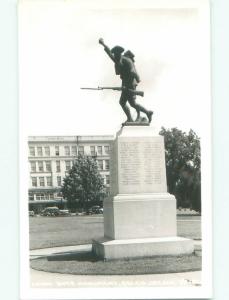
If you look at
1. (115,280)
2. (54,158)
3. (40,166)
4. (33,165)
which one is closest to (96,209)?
(54,158)

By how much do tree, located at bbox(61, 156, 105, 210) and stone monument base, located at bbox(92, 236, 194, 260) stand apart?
2392mm

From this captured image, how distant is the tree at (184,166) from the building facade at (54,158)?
1.39 m

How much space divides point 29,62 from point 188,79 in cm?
282

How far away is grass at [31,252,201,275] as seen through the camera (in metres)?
11.3

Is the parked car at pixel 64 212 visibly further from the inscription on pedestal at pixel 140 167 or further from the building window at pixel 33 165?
the inscription on pedestal at pixel 140 167

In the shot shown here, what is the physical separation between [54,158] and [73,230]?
2.84m

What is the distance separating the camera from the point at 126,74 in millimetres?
12086

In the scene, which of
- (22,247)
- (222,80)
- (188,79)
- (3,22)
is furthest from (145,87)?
(22,247)

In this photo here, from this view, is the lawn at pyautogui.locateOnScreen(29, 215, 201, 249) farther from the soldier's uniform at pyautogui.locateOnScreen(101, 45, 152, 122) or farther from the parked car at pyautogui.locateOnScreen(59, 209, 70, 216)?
the soldier's uniform at pyautogui.locateOnScreen(101, 45, 152, 122)

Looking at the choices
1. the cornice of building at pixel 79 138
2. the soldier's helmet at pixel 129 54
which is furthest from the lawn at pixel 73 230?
the soldier's helmet at pixel 129 54

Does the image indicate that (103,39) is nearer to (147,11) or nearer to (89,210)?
(147,11)

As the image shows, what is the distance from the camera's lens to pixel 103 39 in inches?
461

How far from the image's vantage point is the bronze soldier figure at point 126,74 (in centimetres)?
1185

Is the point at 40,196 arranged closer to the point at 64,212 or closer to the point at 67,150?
the point at 67,150
